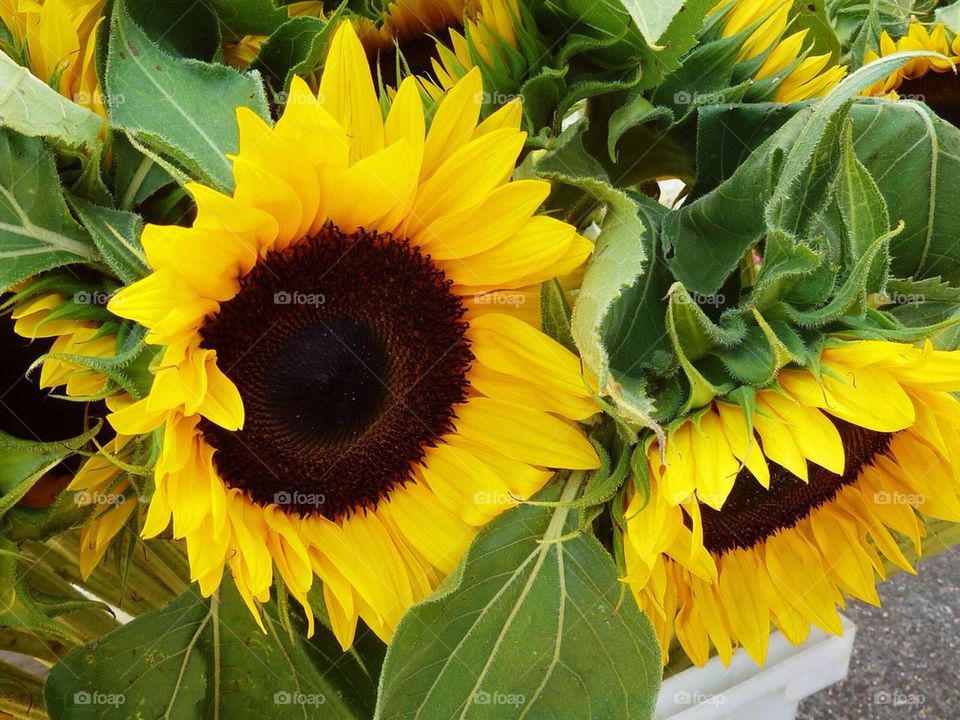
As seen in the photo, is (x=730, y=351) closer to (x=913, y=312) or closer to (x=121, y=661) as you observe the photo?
(x=913, y=312)

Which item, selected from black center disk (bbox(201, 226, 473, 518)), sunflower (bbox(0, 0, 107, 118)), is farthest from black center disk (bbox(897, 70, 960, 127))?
sunflower (bbox(0, 0, 107, 118))

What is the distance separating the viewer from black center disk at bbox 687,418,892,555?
1.42 ft

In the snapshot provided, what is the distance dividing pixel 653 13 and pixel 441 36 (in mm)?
243

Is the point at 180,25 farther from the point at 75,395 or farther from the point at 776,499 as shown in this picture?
the point at 776,499

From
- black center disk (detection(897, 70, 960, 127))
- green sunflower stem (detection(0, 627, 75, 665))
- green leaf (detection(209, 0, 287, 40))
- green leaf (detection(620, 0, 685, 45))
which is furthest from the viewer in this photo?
black center disk (detection(897, 70, 960, 127))

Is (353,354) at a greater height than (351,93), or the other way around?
(351,93)

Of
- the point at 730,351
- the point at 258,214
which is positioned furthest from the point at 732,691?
the point at 258,214

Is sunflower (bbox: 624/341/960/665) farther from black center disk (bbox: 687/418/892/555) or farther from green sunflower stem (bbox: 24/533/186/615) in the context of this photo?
green sunflower stem (bbox: 24/533/186/615)

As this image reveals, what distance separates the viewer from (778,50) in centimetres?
45

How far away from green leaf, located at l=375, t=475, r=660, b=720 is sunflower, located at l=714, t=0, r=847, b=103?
21 cm

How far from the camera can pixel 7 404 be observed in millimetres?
423

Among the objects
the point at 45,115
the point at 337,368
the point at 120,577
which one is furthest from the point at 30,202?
the point at 120,577

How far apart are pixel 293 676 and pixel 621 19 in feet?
1.07

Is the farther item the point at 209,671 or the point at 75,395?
the point at 209,671
